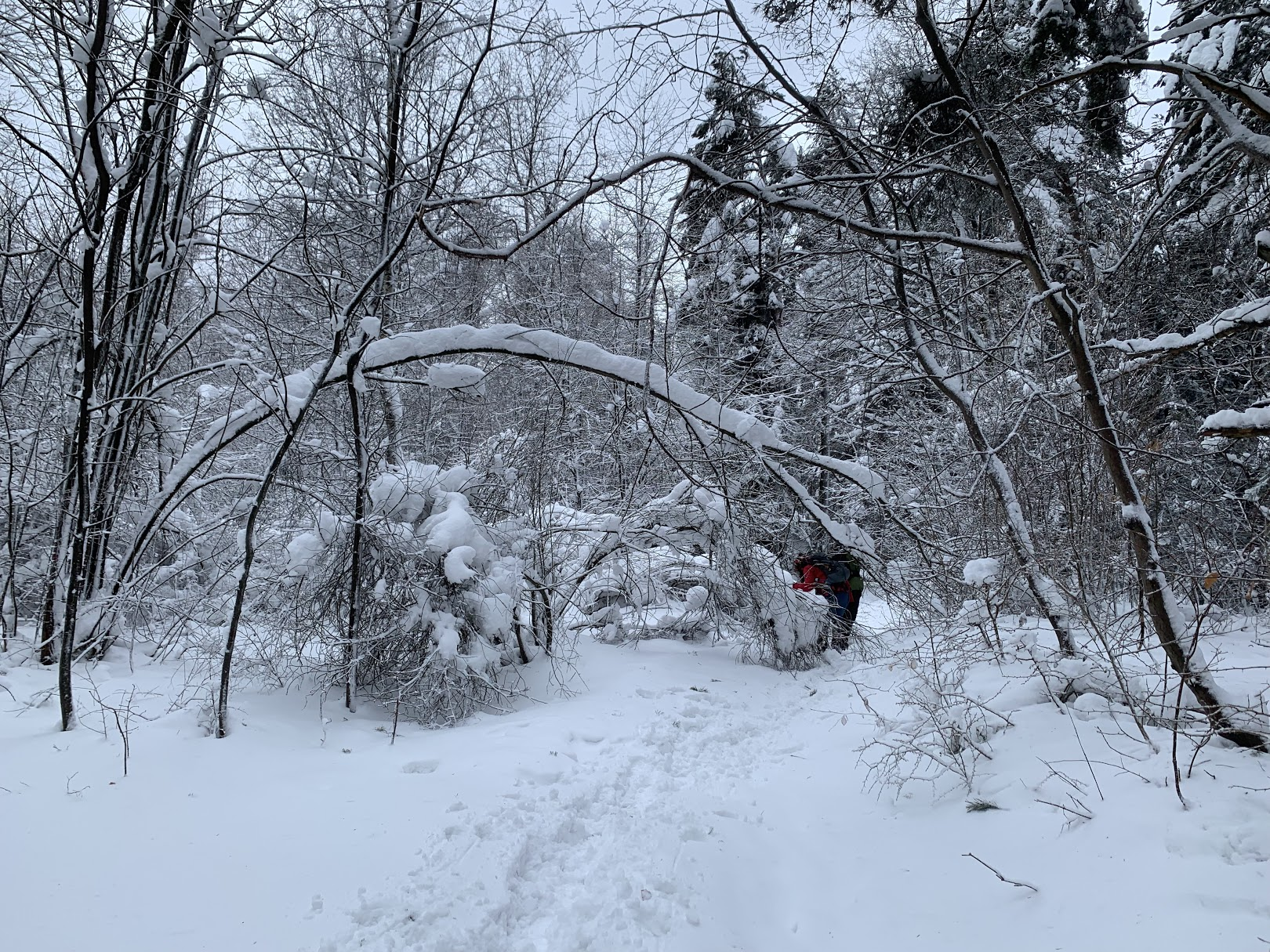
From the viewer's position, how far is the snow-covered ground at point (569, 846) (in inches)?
89.8

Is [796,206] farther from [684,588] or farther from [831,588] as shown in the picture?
[831,588]

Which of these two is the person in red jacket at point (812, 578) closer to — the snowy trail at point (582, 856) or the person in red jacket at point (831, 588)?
the person in red jacket at point (831, 588)

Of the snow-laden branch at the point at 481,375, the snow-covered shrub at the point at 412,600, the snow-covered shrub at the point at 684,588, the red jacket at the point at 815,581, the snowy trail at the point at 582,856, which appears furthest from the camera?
the red jacket at the point at 815,581

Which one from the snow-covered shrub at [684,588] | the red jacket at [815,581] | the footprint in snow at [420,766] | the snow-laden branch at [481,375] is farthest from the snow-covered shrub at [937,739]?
the red jacket at [815,581]

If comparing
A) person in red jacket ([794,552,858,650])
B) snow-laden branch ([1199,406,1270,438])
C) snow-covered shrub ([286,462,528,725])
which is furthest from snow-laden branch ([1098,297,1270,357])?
person in red jacket ([794,552,858,650])

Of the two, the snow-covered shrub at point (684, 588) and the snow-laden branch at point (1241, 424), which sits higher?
the snow-laden branch at point (1241, 424)

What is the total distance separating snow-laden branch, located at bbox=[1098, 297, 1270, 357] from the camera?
7.70 ft

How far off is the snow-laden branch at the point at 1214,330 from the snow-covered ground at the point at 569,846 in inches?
67.0

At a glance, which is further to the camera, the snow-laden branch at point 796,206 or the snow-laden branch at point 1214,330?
the snow-laden branch at point 796,206

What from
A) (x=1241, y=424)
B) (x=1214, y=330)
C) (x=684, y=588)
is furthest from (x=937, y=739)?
(x=684, y=588)

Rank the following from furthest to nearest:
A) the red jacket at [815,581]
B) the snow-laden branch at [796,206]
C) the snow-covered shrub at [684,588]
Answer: the red jacket at [815,581] < the snow-covered shrub at [684,588] < the snow-laden branch at [796,206]

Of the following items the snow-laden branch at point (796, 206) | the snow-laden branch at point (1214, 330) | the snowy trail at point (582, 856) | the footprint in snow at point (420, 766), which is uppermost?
the snow-laden branch at point (796, 206)

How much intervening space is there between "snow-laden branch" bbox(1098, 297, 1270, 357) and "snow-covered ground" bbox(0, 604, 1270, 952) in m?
1.70

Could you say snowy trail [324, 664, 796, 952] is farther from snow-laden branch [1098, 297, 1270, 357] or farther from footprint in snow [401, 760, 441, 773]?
snow-laden branch [1098, 297, 1270, 357]
